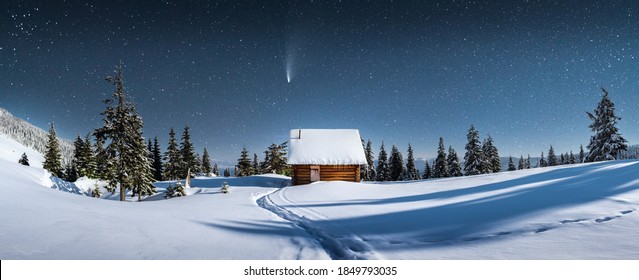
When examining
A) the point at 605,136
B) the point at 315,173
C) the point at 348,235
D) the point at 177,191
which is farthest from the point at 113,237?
the point at 605,136

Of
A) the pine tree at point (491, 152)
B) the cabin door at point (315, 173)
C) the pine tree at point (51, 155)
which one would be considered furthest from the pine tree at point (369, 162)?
the pine tree at point (51, 155)

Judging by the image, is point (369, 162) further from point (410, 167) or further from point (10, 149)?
point (10, 149)

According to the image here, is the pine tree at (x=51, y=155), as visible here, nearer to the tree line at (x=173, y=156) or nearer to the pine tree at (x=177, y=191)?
the tree line at (x=173, y=156)

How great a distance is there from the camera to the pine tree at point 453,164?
1781 inches

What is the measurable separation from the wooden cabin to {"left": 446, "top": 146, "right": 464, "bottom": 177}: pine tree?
2581cm

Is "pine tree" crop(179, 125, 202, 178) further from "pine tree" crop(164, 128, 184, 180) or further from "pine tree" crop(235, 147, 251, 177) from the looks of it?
"pine tree" crop(235, 147, 251, 177)

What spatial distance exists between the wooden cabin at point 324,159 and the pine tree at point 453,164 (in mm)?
25815

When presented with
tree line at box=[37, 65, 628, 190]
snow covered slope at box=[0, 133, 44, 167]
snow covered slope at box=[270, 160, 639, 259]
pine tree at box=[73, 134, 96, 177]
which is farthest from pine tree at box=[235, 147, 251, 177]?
snow covered slope at box=[270, 160, 639, 259]

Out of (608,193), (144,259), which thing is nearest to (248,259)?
(144,259)

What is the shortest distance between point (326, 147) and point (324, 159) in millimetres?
1722

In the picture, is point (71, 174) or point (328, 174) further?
point (71, 174)

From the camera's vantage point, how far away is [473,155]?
129ft

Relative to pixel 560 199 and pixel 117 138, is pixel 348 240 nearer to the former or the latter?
pixel 560 199
